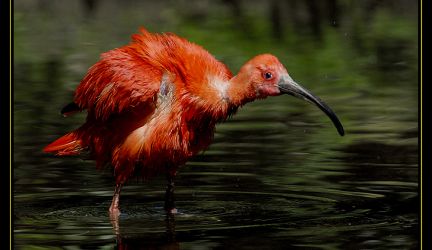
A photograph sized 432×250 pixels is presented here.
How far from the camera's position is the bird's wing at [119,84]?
31.5ft

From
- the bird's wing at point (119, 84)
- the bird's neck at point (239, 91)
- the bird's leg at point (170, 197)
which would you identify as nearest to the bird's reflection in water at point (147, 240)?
the bird's leg at point (170, 197)

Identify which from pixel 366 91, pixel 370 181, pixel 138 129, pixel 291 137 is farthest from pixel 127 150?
pixel 366 91

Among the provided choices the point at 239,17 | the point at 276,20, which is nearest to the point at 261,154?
the point at 276,20

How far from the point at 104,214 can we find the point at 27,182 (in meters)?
1.40

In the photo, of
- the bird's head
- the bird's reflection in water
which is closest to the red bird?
the bird's head

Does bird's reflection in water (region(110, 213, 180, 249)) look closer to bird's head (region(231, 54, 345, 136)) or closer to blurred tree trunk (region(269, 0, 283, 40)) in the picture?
bird's head (region(231, 54, 345, 136))

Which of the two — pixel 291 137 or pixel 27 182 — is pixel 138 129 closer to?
pixel 27 182

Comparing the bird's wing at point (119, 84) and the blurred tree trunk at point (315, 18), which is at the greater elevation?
the blurred tree trunk at point (315, 18)

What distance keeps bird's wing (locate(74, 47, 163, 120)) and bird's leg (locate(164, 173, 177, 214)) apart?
2.39ft

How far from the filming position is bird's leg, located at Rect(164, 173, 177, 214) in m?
9.71

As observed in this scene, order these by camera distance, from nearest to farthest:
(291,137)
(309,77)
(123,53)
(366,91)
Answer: (123,53) < (291,137) < (366,91) < (309,77)

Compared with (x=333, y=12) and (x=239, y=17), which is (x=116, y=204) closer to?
(x=239, y=17)

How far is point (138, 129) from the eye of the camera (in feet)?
32.0

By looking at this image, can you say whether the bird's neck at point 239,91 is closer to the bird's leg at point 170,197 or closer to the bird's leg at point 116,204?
the bird's leg at point 170,197
